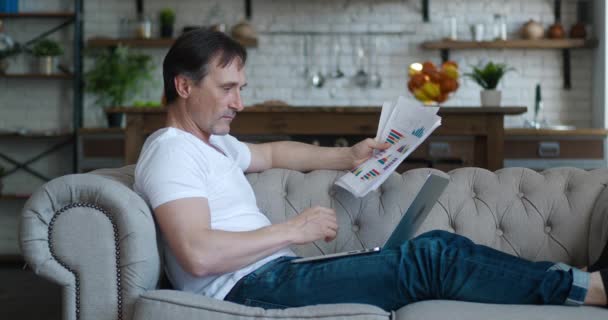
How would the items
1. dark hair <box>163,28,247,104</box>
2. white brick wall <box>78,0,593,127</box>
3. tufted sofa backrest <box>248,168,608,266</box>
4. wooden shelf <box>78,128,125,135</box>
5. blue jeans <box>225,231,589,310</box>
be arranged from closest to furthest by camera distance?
blue jeans <box>225,231,589,310</box>, dark hair <box>163,28,247,104</box>, tufted sofa backrest <box>248,168,608,266</box>, wooden shelf <box>78,128,125,135</box>, white brick wall <box>78,0,593,127</box>

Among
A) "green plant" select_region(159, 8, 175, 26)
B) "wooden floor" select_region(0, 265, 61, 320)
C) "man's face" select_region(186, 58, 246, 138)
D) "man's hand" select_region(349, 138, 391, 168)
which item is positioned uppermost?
"green plant" select_region(159, 8, 175, 26)

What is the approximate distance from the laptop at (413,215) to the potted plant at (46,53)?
14.0 feet

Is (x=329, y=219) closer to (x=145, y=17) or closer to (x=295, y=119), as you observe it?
(x=295, y=119)

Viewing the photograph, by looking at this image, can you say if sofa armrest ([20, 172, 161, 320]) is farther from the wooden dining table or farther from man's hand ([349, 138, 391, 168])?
the wooden dining table

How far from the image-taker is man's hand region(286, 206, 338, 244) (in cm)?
192

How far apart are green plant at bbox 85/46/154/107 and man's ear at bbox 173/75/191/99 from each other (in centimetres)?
369

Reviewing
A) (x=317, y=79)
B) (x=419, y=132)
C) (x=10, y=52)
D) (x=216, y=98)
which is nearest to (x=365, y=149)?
(x=419, y=132)

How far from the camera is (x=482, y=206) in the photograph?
7.70 ft

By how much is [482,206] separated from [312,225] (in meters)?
0.66

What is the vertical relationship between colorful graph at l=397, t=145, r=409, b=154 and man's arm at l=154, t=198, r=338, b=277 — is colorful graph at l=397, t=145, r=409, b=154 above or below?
above

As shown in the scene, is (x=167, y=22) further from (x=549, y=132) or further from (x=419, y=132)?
(x=419, y=132)

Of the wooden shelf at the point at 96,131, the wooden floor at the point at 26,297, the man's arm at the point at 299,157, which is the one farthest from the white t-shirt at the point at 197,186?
the wooden shelf at the point at 96,131

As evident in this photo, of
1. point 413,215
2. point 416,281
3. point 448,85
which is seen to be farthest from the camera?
point 448,85

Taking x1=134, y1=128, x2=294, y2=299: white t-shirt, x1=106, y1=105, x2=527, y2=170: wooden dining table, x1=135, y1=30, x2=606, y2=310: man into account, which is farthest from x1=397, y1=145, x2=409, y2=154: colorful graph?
x1=106, y1=105, x2=527, y2=170: wooden dining table
